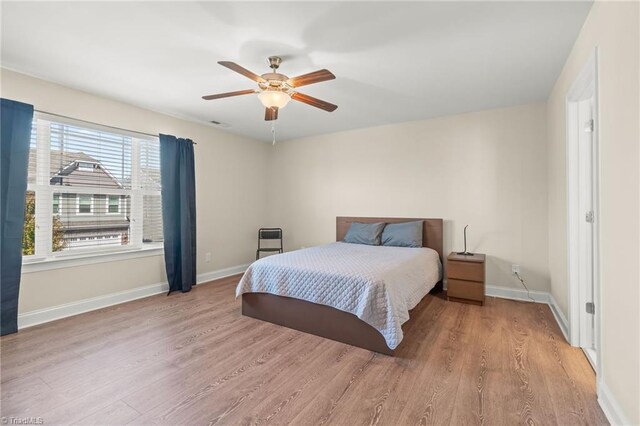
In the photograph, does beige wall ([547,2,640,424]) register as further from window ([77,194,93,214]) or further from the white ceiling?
window ([77,194,93,214])

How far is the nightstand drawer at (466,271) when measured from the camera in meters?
3.22

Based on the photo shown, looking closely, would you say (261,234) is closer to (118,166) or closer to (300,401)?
(118,166)

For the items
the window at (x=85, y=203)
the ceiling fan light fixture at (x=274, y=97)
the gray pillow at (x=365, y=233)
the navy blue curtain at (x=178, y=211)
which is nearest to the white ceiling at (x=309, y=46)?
the ceiling fan light fixture at (x=274, y=97)

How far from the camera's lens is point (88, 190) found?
3148mm

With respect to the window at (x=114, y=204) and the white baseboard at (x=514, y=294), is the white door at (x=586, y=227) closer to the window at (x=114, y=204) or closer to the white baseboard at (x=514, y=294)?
the white baseboard at (x=514, y=294)

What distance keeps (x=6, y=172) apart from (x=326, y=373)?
3.17m

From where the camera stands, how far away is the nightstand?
10.6ft

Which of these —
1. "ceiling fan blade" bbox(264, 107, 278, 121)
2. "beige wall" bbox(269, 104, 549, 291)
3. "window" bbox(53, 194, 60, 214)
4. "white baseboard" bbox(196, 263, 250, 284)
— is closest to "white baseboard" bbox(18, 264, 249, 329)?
"white baseboard" bbox(196, 263, 250, 284)

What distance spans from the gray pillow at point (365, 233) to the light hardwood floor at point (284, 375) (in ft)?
4.44

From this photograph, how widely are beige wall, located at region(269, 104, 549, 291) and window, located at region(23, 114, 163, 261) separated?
93.6 inches

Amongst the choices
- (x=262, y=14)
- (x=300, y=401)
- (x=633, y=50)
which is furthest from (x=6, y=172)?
(x=633, y=50)

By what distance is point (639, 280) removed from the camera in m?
1.22

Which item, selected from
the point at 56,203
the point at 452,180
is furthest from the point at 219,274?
the point at 452,180

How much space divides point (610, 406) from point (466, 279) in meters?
1.83
